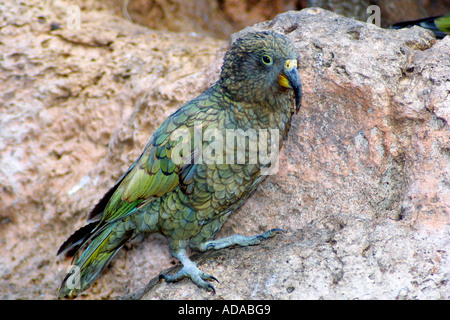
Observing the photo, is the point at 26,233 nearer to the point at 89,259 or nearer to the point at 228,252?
the point at 89,259

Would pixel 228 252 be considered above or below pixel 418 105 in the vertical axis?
below

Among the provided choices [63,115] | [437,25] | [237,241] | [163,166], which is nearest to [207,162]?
[163,166]

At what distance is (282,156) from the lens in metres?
3.63

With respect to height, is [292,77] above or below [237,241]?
above

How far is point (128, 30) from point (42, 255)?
8.52ft

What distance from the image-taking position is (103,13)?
539 cm

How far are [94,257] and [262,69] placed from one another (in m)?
1.91

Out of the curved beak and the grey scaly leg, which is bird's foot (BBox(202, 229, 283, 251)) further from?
the curved beak

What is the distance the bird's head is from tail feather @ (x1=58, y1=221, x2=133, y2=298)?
1.38 metres

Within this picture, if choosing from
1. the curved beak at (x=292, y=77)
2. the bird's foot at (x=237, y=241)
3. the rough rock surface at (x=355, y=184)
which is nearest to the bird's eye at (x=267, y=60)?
the curved beak at (x=292, y=77)

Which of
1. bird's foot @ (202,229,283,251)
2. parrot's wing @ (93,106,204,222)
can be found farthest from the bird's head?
bird's foot @ (202,229,283,251)

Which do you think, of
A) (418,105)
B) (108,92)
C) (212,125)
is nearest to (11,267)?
(108,92)

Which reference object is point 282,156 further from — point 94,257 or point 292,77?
point 94,257
